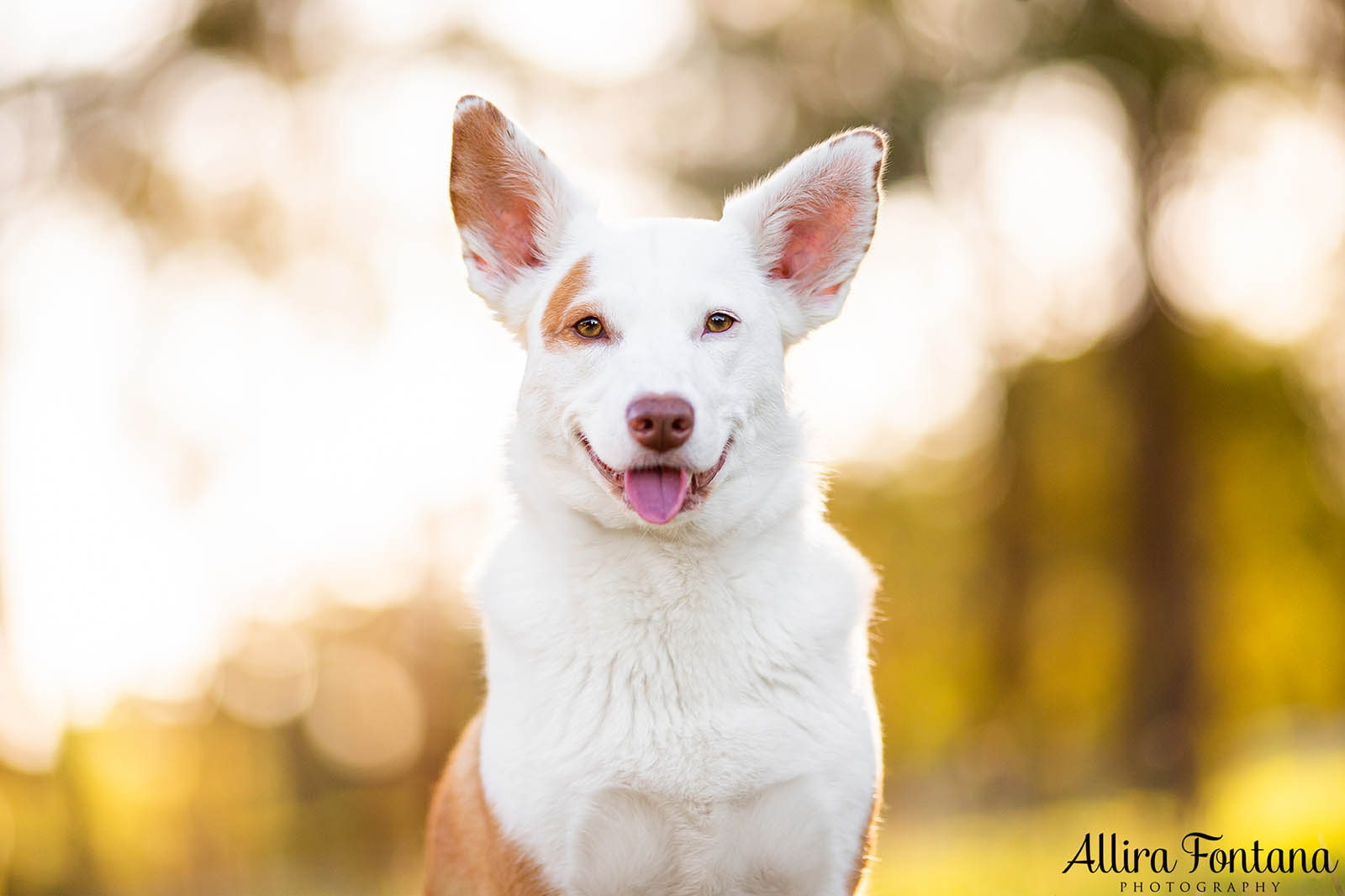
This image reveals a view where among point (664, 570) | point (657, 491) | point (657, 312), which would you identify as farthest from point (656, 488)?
point (657, 312)

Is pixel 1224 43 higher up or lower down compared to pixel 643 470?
higher up

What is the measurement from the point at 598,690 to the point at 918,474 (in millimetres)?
20700

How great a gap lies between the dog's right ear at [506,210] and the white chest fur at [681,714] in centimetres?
105

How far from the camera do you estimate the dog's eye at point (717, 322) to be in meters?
4.12

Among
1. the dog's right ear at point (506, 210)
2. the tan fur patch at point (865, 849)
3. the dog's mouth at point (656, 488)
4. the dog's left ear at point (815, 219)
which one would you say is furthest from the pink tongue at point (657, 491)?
the tan fur patch at point (865, 849)

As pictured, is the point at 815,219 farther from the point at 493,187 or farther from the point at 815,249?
the point at 493,187

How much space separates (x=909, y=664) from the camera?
26.5m

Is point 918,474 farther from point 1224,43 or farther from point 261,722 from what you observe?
point 261,722

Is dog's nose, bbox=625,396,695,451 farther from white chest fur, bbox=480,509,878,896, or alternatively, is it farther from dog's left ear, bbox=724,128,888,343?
dog's left ear, bbox=724,128,888,343

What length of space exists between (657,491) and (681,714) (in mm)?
745

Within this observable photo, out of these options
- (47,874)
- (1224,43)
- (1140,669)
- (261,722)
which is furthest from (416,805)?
(1224,43)

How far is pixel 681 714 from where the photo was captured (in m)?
3.93

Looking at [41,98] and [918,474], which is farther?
[918,474]

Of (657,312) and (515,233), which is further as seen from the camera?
(515,233)
